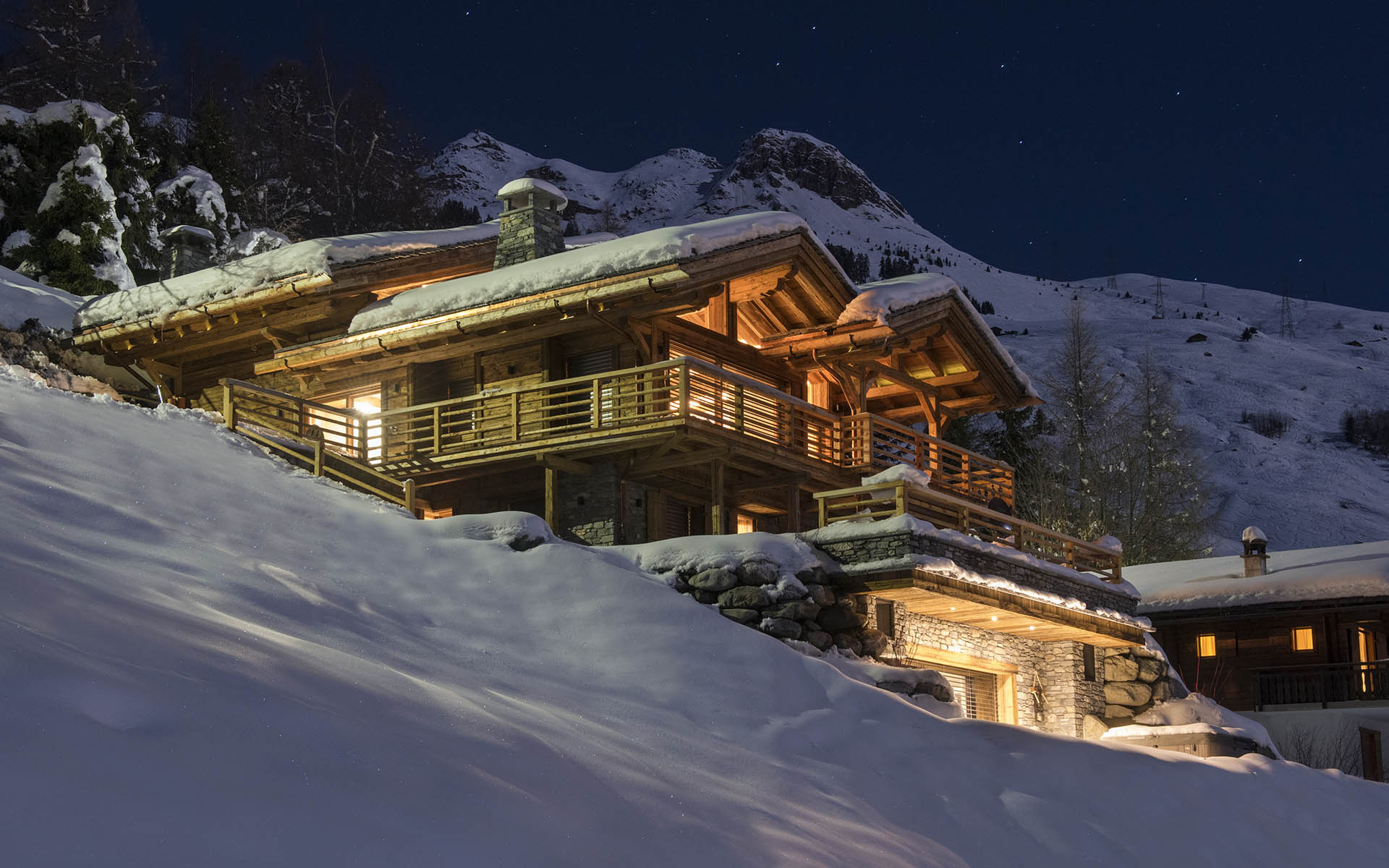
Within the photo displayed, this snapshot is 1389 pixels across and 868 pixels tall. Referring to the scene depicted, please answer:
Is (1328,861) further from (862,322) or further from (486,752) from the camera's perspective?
(862,322)

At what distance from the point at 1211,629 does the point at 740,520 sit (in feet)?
41.1

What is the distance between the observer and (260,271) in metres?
24.9

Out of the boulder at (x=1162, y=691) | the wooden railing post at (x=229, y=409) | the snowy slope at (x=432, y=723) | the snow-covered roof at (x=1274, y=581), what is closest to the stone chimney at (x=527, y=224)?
the wooden railing post at (x=229, y=409)

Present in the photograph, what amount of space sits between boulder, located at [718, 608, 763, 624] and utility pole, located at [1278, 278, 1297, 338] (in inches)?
3599

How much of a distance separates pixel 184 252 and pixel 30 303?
333cm

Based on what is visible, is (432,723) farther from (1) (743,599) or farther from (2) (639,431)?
(2) (639,431)

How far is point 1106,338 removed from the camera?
87188 mm

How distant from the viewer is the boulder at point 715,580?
1684cm

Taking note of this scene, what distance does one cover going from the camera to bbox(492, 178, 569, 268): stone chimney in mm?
24422

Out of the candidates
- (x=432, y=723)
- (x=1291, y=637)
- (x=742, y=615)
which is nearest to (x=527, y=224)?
Result: (x=742, y=615)

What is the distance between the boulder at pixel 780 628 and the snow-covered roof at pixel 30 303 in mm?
18281

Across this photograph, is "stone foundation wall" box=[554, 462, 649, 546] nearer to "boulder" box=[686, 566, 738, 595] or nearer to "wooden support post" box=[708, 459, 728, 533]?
"wooden support post" box=[708, 459, 728, 533]

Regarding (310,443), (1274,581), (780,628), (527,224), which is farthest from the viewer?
(1274,581)

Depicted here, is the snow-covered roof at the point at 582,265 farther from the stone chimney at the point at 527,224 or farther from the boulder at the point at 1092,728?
the boulder at the point at 1092,728
